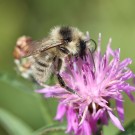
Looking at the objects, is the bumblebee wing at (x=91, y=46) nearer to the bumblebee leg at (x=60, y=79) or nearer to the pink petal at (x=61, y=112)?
the bumblebee leg at (x=60, y=79)

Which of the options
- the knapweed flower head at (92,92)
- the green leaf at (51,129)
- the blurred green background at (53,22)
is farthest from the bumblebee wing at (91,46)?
the blurred green background at (53,22)

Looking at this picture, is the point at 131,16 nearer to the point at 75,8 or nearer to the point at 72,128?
the point at 75,8

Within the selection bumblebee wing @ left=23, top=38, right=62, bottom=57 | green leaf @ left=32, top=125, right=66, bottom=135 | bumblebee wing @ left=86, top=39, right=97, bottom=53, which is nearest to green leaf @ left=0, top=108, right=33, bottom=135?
green leaf @ left=32, top=125, right=66, bottom=135

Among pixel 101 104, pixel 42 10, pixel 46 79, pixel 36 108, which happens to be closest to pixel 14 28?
pixel 42 10

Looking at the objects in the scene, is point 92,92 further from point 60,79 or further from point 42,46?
point 42,46

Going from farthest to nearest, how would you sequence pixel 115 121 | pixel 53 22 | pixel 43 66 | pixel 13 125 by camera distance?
pixel 53 22 < pixel 13 125 < pixel 43 66 < pixel 115 121

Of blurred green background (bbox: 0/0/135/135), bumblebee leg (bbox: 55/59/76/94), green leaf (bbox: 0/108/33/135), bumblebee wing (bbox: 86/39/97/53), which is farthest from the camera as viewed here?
blurred green background (bbox: 0/0/135/135)

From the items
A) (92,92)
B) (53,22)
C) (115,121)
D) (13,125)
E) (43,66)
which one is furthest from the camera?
(53,22)

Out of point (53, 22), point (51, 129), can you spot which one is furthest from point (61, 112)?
point (53, 22)

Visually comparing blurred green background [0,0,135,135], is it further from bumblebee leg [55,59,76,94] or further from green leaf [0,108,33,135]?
bumblebee leg [55,59,76,94]
